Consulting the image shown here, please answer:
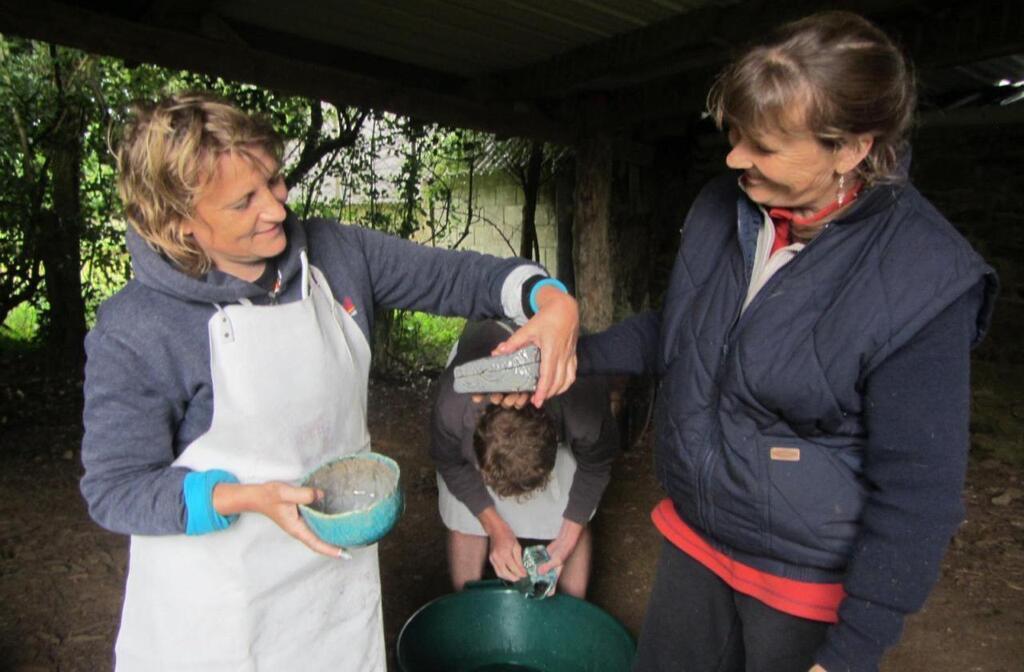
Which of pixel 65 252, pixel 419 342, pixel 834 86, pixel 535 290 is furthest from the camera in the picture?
pixel 419 342

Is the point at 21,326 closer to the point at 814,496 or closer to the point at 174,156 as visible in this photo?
the point at 174,156

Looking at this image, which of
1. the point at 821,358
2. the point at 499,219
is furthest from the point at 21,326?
the point at 821,358

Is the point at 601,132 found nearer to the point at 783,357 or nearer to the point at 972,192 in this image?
the point at 972,192

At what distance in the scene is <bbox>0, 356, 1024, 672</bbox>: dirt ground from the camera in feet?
8.55

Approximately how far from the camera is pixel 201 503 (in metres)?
1.18

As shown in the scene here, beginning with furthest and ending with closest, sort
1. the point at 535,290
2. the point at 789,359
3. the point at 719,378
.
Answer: the point at 535,290
the point at 719,378
the point at 789,359

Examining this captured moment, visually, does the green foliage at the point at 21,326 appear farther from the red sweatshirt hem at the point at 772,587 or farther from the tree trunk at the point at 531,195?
the red sweatshirt hem at the point at 772,587

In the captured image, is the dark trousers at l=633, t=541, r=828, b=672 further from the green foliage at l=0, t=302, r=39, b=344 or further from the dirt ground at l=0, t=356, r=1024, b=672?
the green foliage at l=0, t=302, r=39, b=344

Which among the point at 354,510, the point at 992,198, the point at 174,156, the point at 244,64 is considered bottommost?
the point at 354,510

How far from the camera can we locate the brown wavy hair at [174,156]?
113 centimetres

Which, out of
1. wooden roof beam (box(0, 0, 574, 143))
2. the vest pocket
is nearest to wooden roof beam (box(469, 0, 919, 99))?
wooden roof beam (box(0, 0, 574, 143))

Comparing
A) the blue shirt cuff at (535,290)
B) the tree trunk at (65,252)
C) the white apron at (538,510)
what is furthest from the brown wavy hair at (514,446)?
the tree trunk at (65,252)

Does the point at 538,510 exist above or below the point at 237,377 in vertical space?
below

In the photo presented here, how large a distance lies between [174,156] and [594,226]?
3479mm
